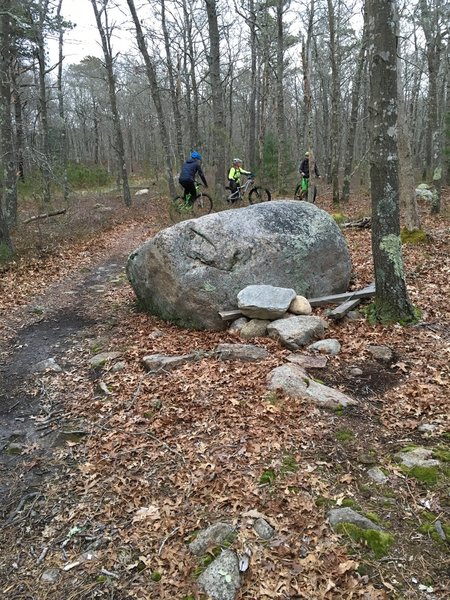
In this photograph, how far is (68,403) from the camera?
531cm

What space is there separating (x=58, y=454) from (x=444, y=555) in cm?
340

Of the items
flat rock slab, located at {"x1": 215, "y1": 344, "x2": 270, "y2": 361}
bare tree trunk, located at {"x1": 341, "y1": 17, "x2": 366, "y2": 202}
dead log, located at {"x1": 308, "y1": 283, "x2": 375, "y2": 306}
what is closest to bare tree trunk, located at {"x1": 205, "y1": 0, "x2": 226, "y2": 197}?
bare tree trunk, located at {"x1": 341, "y1": 17, "x2": 366, "y2": 202}

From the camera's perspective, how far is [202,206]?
1466cm

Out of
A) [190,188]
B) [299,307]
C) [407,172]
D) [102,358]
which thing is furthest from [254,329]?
[190,188]

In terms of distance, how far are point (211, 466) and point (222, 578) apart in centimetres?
107

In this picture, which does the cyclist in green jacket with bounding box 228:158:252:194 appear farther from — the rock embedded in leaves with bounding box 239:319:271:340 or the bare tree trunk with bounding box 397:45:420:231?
the rock embedded in leaves with bounding box 239:319:271:340

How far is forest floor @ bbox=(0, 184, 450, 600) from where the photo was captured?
9.35 feet

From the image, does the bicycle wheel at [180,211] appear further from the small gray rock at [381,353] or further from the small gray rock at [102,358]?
the small gray rock at [381,353]

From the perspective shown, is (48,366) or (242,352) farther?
(48,366)

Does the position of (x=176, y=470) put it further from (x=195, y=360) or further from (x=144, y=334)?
(x=144, y=334)

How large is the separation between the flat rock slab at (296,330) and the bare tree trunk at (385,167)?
0.93 meters

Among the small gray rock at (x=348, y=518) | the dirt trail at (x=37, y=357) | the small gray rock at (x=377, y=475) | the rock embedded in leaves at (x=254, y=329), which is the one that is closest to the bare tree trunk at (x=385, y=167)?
the rock embedded in leaves at (x=254, y=329)

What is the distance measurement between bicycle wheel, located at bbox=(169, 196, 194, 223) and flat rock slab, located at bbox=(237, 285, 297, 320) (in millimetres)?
7727

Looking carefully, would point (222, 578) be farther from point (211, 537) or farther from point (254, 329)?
point (254, 329)
